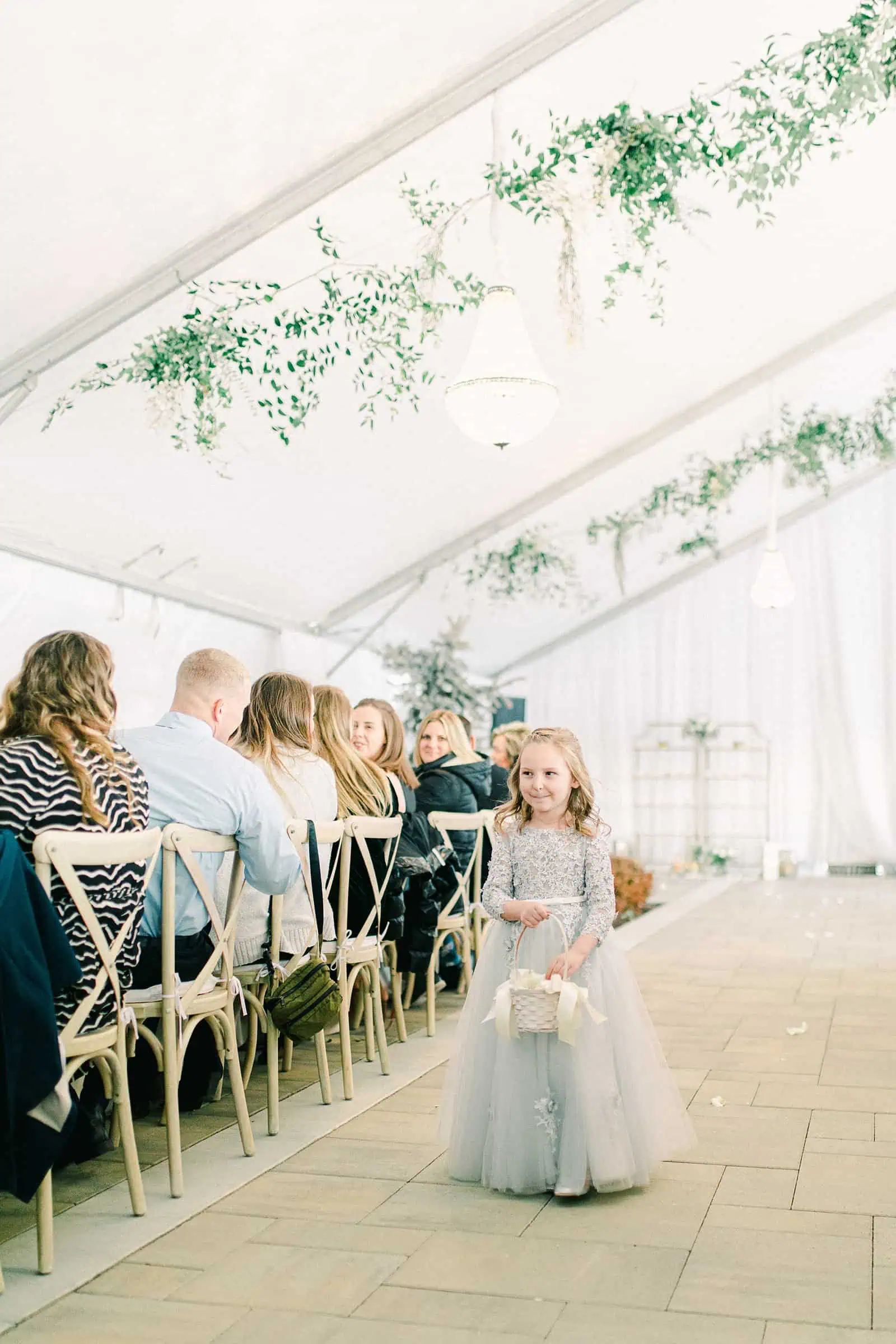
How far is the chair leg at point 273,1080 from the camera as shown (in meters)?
3.45

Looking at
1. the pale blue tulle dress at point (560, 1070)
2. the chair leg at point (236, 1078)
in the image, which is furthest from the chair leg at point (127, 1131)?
the pale blue tulle dress at point (560, 1070)

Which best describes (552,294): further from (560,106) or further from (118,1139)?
(118,1139)

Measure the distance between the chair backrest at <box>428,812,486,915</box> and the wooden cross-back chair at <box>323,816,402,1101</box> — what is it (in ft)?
1.22

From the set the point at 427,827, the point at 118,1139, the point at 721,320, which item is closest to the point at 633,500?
the point at 721,320

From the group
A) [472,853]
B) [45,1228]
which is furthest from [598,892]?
[472,853]

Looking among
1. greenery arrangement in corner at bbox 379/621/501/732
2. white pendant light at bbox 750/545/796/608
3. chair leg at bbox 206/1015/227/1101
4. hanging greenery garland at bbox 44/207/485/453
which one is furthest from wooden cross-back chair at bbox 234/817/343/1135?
greenery arrangement in corner at bbox 379/621/501/732

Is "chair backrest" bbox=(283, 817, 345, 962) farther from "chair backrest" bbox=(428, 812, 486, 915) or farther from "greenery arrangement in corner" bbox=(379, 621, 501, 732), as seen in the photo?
"greenery arrangement in corner" bbox=(379, 621, 501, 732)

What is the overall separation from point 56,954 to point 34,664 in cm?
68

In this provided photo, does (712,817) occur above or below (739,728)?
below

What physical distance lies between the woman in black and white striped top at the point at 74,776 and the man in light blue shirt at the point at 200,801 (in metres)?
0.31

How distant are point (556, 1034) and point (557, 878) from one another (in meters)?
0.36

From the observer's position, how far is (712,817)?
42.8 feet

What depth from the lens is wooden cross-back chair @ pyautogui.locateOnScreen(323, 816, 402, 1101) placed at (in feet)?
12.8

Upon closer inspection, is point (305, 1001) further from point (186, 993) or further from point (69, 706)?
point (69, 706)
